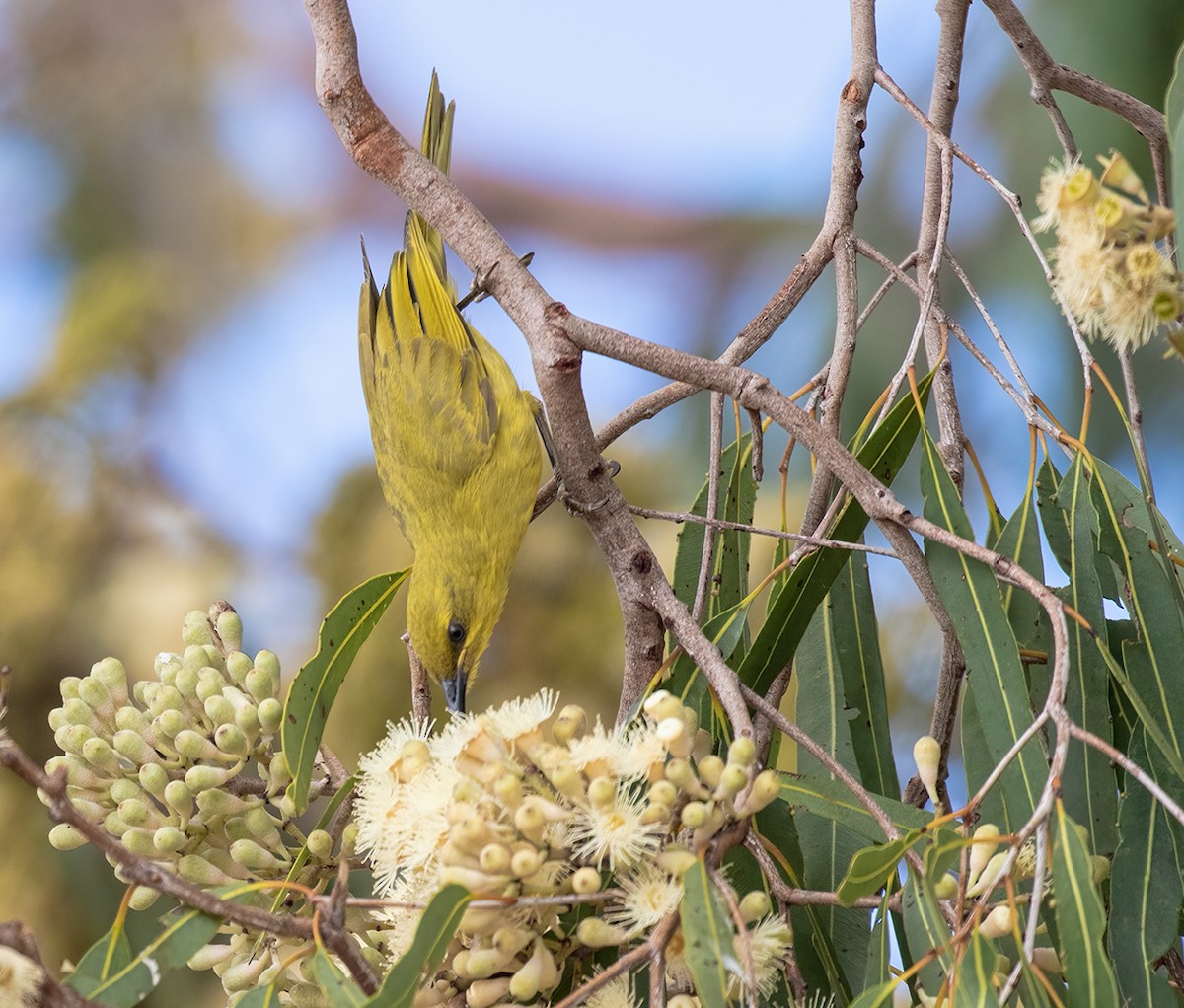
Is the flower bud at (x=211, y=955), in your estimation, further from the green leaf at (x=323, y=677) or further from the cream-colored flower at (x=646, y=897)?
the cream-colored flower at (x=646, y=897)

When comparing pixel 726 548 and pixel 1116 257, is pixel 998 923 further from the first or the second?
pixel 726 548

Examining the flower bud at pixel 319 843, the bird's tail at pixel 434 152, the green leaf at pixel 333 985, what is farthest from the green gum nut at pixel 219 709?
the bird's tail at pixel 434 152

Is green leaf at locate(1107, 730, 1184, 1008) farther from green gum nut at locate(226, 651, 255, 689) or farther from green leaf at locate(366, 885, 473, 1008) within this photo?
green gum nut at locate(226, 651, 255, 689)

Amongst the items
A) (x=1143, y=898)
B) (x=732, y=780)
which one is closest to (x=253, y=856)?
(x=732, y=780)

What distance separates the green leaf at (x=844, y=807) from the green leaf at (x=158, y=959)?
1.15 ft

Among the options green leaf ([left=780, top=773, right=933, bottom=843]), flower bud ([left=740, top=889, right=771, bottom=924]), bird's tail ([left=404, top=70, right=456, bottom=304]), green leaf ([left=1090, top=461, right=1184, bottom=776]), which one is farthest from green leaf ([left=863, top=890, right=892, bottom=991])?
bird's tail ([left=404, top=70, right=456, bottom=304])

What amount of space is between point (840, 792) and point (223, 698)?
0.42 m

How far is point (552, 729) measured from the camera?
0.63 metres

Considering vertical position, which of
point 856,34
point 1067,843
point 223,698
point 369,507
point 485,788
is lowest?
point 1067,843

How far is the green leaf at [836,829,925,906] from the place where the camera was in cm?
57

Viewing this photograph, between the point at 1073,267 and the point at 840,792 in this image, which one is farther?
the point at 840,792

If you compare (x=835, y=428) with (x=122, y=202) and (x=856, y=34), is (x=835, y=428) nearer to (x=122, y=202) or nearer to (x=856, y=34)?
(x=856, y=34)

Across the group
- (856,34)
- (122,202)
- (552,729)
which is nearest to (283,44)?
(122,202)

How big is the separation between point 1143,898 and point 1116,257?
0.44 meters
